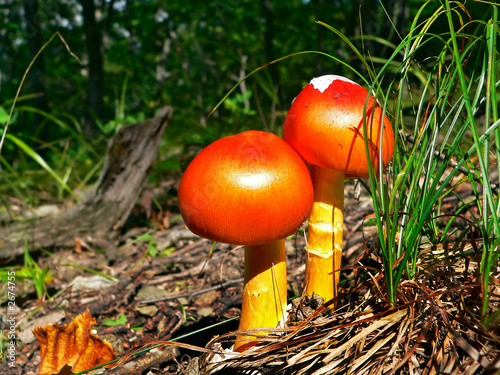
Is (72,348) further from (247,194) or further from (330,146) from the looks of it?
(330,146)

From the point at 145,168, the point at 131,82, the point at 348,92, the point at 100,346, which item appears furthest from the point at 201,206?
the point at 131,82

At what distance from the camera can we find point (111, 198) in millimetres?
3527

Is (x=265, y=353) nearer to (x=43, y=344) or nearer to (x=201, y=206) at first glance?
(x=201, y=206)

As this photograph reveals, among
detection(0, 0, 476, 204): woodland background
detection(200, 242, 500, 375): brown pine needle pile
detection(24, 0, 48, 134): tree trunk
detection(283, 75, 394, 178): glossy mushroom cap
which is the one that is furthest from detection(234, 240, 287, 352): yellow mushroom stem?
detection(24, 0, 48, 134): tree trunk

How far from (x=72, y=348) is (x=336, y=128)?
1701 mm

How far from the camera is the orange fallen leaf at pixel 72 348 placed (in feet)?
6.23

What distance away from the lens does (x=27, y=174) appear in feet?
15.9

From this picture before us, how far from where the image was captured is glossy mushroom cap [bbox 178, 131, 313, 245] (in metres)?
1.39

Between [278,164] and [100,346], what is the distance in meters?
1.34

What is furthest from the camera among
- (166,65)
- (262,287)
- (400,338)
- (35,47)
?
(166,65)

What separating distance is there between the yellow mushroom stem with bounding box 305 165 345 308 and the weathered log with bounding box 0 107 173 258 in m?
2.24

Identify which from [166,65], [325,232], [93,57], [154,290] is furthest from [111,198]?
[166,65]

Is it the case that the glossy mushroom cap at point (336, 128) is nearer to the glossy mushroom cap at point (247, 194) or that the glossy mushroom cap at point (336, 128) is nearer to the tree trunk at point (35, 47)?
the glossy mushroom cap at point (247, 194)

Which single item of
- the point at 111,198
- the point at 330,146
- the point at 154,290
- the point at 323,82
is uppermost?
the point at 323,82
